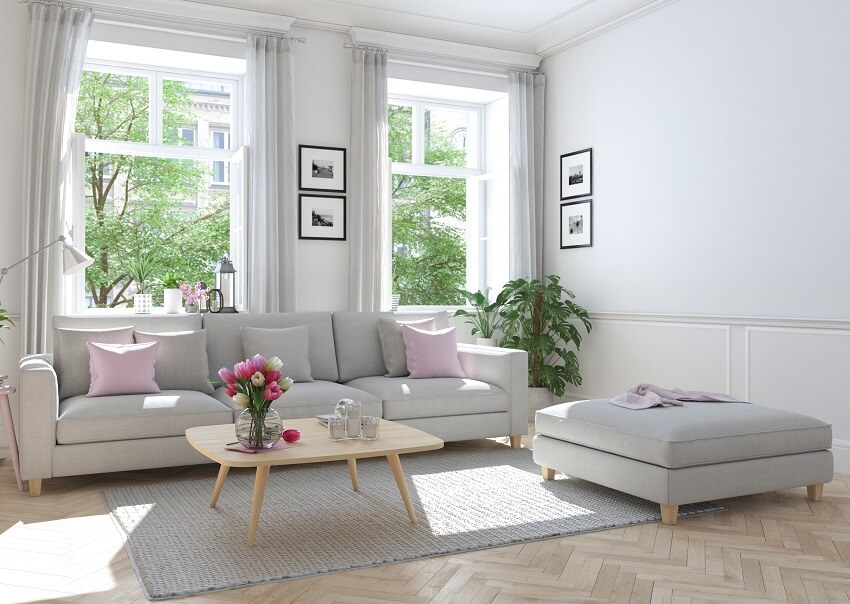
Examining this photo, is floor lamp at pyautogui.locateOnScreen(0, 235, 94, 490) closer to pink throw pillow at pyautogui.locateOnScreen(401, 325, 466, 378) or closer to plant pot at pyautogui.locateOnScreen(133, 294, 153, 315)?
Answer: plant pot at pyautogui.locateOnScreen(133, 294, 153, 315)

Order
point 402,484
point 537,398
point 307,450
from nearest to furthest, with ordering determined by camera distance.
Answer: point 307,450
point 402,484
point 537,398

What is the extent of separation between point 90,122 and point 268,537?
18.2 feet

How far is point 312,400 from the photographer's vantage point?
4.42 m

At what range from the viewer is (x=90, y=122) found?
734 cm

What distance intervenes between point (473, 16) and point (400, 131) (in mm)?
2044

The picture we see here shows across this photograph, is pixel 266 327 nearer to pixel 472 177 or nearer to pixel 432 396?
pixel 432 396

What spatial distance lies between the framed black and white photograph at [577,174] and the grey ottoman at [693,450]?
9.11 feet

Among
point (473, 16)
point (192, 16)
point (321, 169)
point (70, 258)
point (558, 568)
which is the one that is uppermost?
point (473, 16)

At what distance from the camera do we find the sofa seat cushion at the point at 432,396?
183 inches

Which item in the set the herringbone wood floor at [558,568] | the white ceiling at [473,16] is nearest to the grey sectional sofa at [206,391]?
the herringbone wood floor at [558,568]

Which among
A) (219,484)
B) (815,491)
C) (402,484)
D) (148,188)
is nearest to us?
(402,484)

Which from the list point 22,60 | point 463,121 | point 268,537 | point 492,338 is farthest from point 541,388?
point 22,60

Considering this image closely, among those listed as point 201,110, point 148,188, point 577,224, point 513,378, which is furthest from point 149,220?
point 513,378

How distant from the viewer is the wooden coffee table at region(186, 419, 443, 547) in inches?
119
